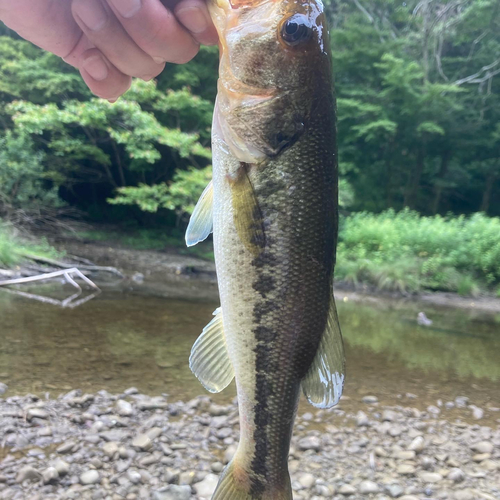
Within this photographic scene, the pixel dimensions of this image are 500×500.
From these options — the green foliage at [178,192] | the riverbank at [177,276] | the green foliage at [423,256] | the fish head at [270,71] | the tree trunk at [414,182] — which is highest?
the tree trunk at [414,182]

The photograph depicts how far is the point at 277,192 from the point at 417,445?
13.8 feet

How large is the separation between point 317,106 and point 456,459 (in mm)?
4422

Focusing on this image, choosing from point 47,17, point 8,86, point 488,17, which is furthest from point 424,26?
point 47,17

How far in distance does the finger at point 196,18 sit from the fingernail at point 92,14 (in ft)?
0.99

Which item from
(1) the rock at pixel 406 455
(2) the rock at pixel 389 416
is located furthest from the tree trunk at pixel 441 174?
(1) the rock at pixel 406 455

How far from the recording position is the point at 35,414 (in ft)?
14.1

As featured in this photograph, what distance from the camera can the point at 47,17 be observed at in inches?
68.2

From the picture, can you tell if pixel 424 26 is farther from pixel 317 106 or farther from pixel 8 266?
pixel 317 106

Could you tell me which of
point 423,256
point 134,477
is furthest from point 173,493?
point 423,256

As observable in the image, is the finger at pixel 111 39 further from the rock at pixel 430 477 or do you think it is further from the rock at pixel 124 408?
the rock at pixel 430 477

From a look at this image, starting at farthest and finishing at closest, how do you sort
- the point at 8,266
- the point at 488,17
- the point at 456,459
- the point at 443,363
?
1. the point at 488,17
2. the point at 8,266
3. the point at 443,363
4. the point at 456,459

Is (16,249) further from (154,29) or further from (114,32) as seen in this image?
(154,29)

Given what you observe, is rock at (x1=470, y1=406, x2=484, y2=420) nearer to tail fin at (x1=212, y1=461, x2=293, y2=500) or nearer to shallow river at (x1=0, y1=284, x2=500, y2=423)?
shallow river at (x1=0, y1=284, x2=500, y2=423)

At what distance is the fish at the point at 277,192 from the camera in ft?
4.72
